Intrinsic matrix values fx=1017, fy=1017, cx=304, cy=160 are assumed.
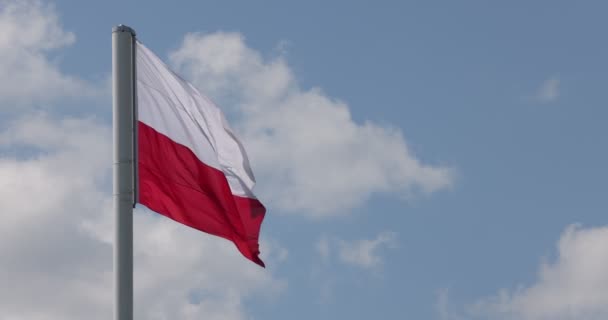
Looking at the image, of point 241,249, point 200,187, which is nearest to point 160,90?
point 200,187

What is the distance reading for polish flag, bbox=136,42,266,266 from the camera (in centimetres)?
1550

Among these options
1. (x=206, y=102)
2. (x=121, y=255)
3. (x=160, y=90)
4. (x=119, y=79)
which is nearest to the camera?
(x=121, y=255)

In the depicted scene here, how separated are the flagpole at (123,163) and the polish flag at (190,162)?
530 mm

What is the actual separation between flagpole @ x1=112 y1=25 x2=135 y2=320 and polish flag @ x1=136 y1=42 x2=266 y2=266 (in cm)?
53

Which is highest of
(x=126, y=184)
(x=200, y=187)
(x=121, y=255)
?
(x=200, y=187)

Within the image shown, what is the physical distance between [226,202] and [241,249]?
2.78 feet

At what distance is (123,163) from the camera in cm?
1416

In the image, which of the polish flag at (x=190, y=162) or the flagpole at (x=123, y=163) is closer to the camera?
the flagpole at (x=123, y=163)

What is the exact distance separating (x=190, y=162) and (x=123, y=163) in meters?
2.22

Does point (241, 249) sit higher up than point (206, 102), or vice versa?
point (206, 102)

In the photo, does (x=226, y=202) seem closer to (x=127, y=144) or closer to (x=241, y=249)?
(x=241, y=249)

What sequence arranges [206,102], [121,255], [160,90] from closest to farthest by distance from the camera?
[121,255]
[160,90]
[206,102]

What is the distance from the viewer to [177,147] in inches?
637

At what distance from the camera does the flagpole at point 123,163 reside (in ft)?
44.3
